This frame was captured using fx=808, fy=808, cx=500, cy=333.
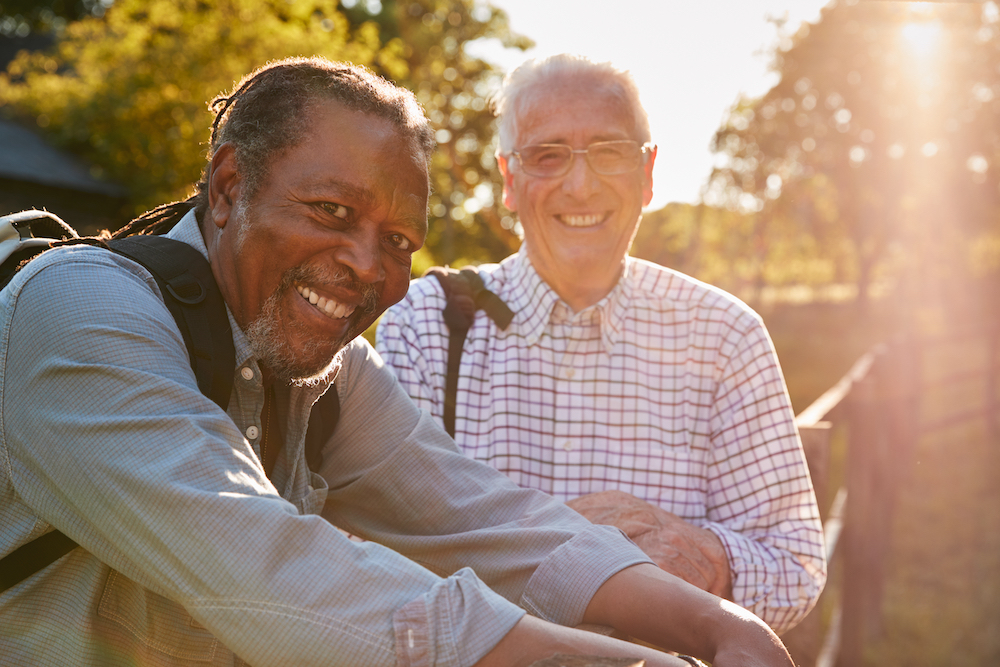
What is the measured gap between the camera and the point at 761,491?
Answer: 2.42 meters

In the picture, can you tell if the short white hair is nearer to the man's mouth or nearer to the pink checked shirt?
the man's mouth

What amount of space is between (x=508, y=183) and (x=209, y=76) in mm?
14971

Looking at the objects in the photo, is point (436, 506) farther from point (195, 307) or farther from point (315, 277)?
point (195, 307)

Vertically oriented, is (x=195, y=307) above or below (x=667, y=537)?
above

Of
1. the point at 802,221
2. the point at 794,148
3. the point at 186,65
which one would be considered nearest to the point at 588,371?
the point at 186,65

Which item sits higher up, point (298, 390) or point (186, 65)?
point (186, 65)

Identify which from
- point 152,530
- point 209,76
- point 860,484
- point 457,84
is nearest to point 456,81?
point 457,84

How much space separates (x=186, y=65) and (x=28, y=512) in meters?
16.8

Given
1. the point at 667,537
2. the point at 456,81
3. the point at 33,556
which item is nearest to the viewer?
the point at 33,556

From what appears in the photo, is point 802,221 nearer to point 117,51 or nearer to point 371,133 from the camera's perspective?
point 117,51

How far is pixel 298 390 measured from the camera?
1731 mm

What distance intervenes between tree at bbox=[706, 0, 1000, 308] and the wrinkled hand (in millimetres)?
24395

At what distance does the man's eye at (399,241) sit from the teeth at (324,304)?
184 millimetres

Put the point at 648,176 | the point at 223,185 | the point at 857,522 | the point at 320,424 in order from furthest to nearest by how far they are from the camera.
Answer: the point at 857,522 < the point at 648,176 < the point at 320,424 < the point at 223,185
